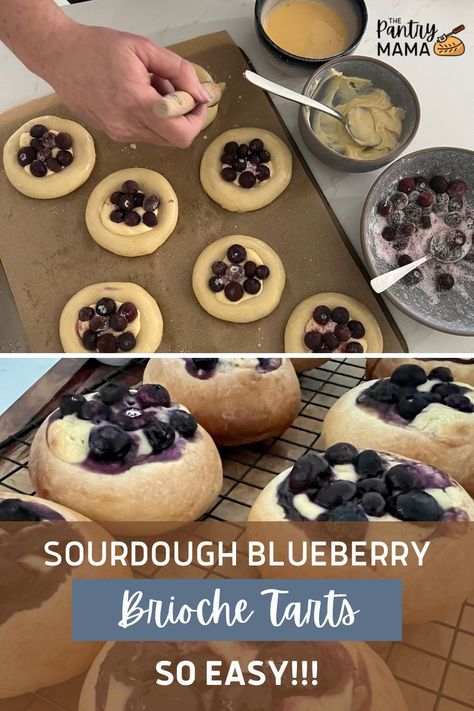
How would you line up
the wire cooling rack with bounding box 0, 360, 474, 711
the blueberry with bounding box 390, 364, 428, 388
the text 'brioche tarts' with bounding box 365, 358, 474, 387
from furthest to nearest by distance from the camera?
1. the text 'brioche tarts' with bounding box 365, 358, 474, 387
2. the blueberry with bounding box 390, 364, 428, 388
3. the wire cooling rack with bounding box 0, 360, 474, 711

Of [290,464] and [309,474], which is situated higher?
[309,474]

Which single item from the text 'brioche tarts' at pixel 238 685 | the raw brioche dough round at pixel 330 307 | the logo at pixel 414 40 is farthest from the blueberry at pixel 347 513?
the logo at pixel 414 40

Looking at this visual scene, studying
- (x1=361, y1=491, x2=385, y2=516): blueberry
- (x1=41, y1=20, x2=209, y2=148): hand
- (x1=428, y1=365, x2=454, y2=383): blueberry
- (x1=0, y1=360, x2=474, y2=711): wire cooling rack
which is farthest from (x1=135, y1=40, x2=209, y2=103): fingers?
(x1=361, y1=491, x2=385, y2=516): blueberry

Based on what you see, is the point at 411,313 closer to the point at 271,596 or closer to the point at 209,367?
the point at 209,367

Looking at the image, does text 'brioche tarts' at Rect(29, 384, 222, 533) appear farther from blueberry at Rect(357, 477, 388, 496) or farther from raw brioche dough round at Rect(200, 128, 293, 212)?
raw brioche dough round at Rect(200, 128, 293, 212)

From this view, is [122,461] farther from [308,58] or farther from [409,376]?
[308,58]

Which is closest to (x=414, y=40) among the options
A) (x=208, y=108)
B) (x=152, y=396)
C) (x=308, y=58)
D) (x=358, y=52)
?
(x=358, y=52)

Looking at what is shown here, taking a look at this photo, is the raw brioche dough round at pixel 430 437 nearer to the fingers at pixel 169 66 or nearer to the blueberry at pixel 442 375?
the blueberry at pixel 442 375
